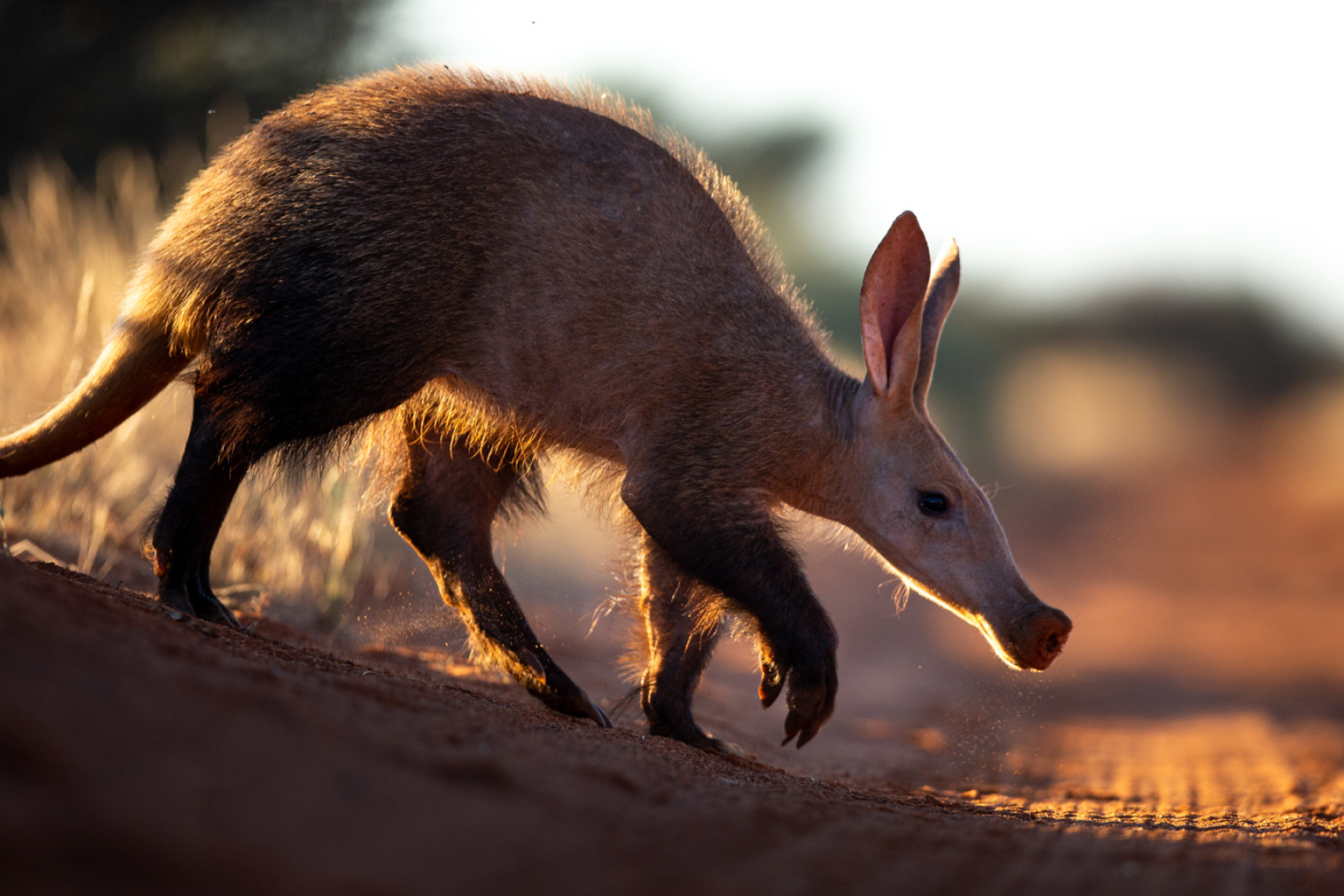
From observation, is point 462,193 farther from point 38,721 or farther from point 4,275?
point 4,275

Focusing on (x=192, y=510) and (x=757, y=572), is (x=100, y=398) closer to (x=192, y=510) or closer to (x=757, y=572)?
(x=192, y=510)

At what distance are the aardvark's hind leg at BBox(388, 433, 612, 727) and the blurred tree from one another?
6.00 metres

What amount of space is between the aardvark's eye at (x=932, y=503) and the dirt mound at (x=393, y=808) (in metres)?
1.19

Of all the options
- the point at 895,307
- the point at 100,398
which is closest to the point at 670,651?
the point at 895,307

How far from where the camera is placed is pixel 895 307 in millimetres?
4043

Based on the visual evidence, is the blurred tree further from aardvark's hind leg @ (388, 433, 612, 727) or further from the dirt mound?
the dirt mound

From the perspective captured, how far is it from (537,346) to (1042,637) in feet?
6.50

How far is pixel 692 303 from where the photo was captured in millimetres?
3949

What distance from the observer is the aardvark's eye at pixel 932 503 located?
404 centimetres

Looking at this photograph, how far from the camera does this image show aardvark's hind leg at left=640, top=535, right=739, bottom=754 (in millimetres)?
4145

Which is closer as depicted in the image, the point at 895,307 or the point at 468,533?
the point at 895,307

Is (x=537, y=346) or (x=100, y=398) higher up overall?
(x=537, y=346)

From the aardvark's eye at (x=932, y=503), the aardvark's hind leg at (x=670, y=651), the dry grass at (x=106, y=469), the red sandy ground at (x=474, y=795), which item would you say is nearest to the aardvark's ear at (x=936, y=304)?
the aardvark's eye at (x=932, y=503)

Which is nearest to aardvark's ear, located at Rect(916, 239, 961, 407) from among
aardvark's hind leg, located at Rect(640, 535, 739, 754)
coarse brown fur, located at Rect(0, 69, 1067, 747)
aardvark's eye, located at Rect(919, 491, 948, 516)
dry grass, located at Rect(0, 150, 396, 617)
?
coarse brown fur, located at Rect(0, 69, 1067, 747)
